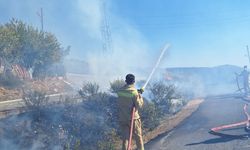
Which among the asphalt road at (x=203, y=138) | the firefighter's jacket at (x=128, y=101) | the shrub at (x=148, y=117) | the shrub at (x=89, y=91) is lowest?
the asphalt road at (x=203, y=138)

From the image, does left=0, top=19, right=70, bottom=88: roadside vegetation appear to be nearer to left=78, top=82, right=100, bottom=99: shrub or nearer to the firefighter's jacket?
left=78, top=82, right=100, bottom=99: shrub

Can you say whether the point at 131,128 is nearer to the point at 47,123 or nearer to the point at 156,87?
the point at 47,123

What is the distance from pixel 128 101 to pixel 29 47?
33169mm

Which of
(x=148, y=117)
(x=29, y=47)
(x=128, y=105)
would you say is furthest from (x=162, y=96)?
(x=29, y=47)

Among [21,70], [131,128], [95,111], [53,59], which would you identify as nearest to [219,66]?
[53,59]

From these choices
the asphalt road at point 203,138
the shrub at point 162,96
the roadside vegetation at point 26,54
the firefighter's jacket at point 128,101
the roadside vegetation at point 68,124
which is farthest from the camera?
the roadside vegetation at point 26,54

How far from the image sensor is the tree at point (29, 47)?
35.0 meters

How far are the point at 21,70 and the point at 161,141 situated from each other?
29541 mm

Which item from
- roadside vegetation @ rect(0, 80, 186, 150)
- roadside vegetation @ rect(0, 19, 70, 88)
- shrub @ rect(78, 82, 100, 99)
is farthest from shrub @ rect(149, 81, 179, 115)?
roadside vegetation @ rect(0, 19, 70, 88)

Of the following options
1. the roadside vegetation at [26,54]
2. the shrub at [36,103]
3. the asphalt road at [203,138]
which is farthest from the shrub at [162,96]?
the roadside vegetation at [26,54]

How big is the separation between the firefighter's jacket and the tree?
28.5 metres

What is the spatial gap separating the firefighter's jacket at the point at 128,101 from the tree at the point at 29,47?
28509 millimetres

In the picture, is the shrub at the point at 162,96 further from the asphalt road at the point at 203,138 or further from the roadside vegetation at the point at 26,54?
the roadside vegetation at the point at 26,54

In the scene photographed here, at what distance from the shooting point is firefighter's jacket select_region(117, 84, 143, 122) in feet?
26.1
